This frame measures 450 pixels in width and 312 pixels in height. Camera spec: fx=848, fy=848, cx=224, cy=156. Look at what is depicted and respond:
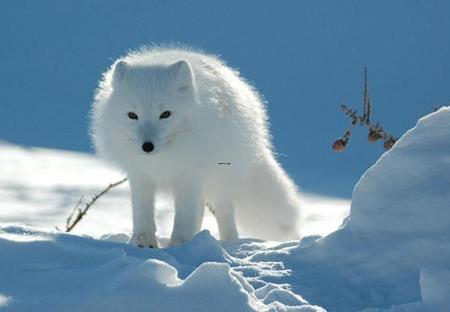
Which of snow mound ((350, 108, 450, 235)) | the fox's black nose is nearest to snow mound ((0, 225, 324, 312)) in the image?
snow mound ((350, 108, 450, 235))

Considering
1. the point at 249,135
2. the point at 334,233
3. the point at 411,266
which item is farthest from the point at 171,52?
the point at 411,266

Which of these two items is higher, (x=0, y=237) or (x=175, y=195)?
(x=175, y=195)

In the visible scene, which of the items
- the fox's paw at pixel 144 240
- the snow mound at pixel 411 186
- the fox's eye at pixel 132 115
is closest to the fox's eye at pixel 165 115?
the fox's eye at pixel 132 115

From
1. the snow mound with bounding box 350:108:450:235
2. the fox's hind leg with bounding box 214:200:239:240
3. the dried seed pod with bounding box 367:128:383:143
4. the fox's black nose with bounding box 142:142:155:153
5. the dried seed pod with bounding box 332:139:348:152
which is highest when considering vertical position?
the fox's hind leg with bounding box 214:200:239:240

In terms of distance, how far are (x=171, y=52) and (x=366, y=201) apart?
96.0 inches

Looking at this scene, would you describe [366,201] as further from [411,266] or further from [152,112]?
[152,112]

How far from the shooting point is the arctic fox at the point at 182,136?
479 centimetres

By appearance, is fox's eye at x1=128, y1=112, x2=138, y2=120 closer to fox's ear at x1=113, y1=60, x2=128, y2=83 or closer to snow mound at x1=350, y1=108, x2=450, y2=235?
fox's ear at x1=113, y1=60, x2=128, y2=83

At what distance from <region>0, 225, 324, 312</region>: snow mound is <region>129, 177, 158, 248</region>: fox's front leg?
167 centimetres

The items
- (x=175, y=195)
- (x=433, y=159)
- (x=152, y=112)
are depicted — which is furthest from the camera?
(x=175, y=195)

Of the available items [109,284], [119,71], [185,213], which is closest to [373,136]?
[185,213]

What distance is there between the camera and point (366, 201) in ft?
11.8

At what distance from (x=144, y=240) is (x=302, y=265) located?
1.61 meters

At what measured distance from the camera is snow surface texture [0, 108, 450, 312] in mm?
2896
